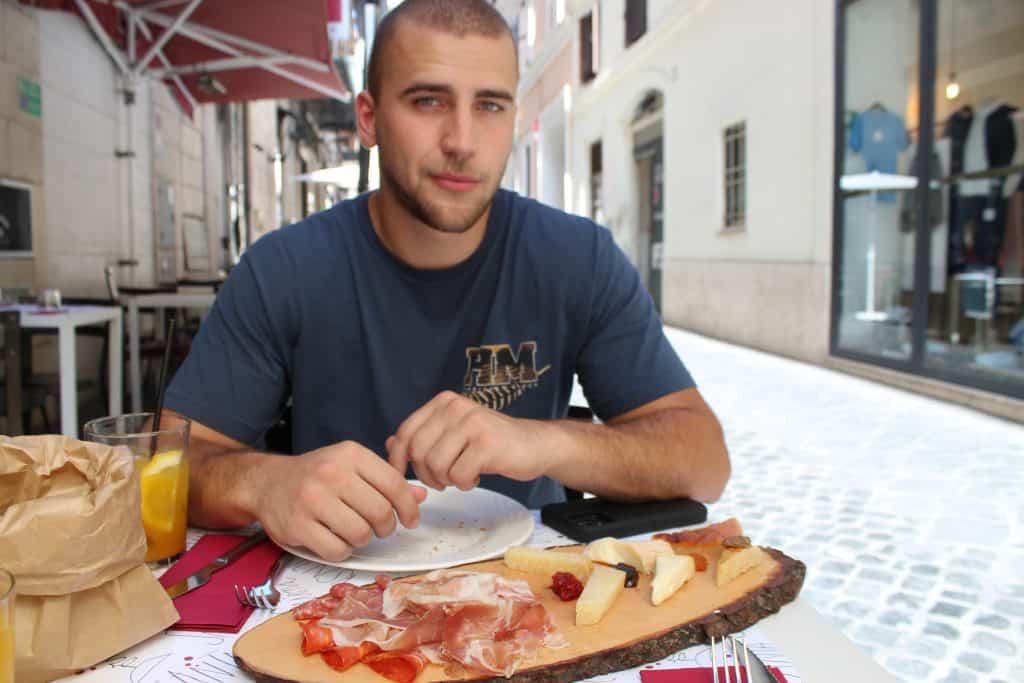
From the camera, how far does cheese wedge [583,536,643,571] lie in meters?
0.93

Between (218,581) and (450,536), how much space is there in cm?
32

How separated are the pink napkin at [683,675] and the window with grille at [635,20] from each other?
12572 millimetres

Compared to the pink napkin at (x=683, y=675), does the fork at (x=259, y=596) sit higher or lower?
higher

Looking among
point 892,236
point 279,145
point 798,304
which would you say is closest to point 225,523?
point 892,236

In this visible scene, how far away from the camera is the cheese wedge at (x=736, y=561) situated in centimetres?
88

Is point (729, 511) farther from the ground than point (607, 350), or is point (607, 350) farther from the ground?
point (607, 350)

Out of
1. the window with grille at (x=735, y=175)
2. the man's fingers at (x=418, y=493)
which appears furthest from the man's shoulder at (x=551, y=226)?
the window with grille at (x=735, y=175)

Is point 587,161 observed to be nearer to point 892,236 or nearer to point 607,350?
point 892,236

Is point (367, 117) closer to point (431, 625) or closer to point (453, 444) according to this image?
point (453, 444)

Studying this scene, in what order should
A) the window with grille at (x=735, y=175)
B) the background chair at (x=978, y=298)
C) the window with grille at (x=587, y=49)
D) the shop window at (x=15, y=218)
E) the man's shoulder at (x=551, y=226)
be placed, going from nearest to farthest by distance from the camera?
the man's shoulder at (x=551, y=226)
the shop window at (x=15, y=218)
the background chair at (x=978, y=298)
the window with grille at (x=735, y=175)
the window with grille at (x=587, y=49)

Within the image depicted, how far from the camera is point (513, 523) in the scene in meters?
1.12

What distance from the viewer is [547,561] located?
A: 925 mm

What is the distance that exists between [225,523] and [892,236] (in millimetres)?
6353

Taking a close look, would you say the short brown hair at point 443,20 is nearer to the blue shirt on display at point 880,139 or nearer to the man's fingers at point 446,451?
the man's fingers at point 446,451
